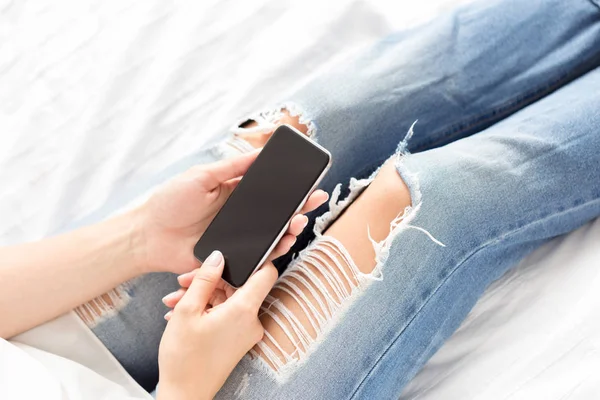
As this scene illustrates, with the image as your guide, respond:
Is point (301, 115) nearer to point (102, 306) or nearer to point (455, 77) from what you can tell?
point (455, 77)

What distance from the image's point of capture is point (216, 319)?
0.66m

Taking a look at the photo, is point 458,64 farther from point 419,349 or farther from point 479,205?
point 419,349

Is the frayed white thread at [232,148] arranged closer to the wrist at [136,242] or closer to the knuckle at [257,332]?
the wrist at [136,242]

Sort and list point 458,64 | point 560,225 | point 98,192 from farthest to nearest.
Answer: point 98,192 < point 458,64 < point 560,225

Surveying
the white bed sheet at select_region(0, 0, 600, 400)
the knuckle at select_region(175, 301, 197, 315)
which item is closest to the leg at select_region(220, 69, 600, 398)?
the knuckle at select_region(175, 301, 197, 315)

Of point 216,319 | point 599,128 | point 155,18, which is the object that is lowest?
point 599,128

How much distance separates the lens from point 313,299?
717mm

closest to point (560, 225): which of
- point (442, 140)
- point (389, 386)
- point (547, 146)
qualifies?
point (547, 146)

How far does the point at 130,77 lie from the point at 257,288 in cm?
53

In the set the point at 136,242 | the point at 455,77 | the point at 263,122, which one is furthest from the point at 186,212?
the point at 455,77

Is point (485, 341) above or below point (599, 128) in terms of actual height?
below

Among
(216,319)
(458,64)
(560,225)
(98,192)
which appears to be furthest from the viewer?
(98,192)

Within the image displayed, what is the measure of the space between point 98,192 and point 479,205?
2.13 ft

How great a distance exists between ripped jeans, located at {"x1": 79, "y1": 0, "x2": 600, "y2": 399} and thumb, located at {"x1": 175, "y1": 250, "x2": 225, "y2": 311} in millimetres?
90
